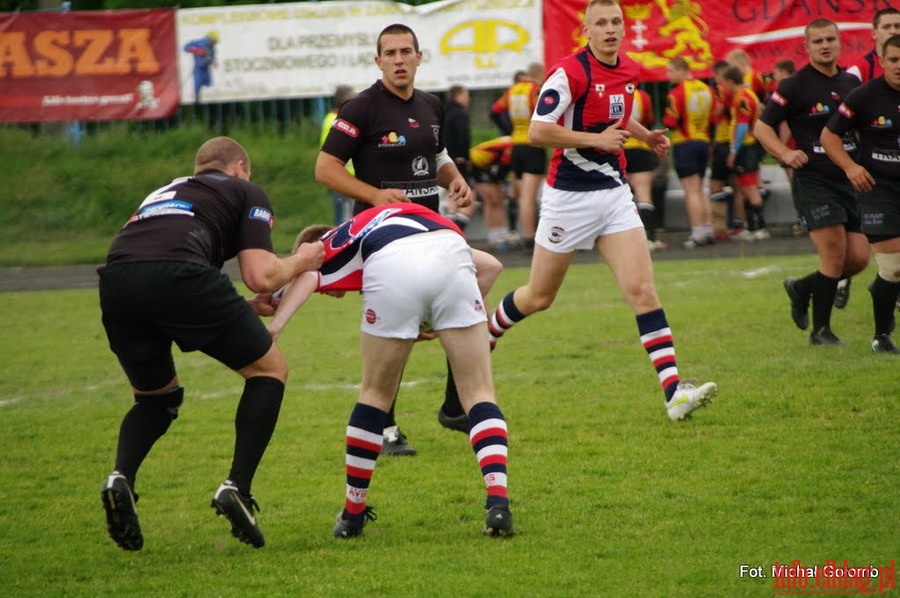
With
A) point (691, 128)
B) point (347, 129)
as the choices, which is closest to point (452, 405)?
point (347, 129)

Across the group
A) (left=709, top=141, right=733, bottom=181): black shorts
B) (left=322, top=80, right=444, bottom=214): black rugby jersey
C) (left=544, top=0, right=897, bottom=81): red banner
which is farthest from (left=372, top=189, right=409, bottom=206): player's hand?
(left=544, top=0, right=897, bottom=81): red banner

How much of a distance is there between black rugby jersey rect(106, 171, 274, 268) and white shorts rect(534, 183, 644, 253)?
2609 millimetres

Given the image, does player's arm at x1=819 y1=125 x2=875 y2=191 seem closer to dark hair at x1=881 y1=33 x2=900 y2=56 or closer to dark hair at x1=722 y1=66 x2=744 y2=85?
dark hair at x1=881 y1=33 x2=900 y2=56

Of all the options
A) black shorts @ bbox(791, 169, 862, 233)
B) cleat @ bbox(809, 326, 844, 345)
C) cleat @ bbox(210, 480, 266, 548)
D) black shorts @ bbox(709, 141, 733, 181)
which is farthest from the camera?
black shorts @ bbox(709, 141, 733, 181)

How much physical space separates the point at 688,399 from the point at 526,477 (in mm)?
1315

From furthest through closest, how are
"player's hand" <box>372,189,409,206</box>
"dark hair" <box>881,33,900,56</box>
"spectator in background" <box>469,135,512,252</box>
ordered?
1. "spectator in background" <box>469,135,512,252</box>
2. "dark hair" <box>881,33,900,56</box>
3. "player's hand" <box>372,189,409,206</box>

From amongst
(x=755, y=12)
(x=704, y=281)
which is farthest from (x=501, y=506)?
(x=755, y=12)

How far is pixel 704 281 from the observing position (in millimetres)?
14281

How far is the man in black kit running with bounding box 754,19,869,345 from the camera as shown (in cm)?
959

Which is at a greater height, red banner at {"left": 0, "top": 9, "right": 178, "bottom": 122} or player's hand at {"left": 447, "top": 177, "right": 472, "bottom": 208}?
player's hand at {"left": 447, "top": 177, "right": 472, "bottom": 208}

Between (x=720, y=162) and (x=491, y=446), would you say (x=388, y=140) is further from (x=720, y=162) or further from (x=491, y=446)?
(x=720, y=162)

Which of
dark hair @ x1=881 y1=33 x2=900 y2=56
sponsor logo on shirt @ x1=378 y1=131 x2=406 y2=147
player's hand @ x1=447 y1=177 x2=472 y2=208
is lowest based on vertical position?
player's hand @ x1=447 y1=177 x2=472 y2=208

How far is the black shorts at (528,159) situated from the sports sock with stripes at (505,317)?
908 centimetres

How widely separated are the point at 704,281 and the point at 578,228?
21.7 ft
